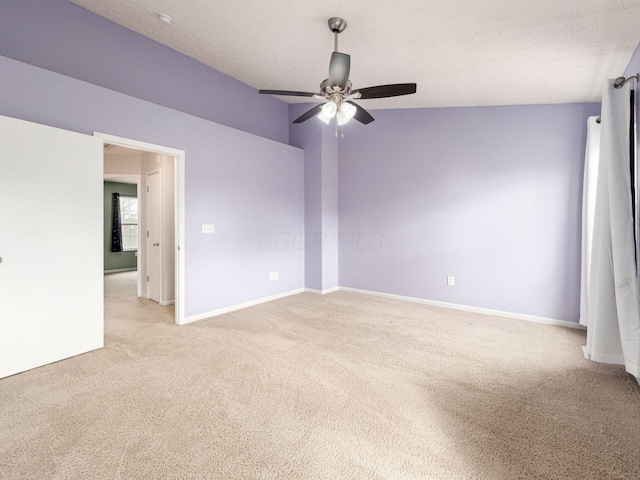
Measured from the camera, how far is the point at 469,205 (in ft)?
13.1

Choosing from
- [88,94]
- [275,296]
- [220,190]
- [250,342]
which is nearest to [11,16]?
[88,94]

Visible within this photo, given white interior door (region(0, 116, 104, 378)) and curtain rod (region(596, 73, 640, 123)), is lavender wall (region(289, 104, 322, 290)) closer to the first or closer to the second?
white interior door (region(0, 116, 104, 378))

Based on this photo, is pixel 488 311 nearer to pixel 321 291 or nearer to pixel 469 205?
pixel 469 205

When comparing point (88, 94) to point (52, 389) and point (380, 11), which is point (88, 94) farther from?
point (380, 11)

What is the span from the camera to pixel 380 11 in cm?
228

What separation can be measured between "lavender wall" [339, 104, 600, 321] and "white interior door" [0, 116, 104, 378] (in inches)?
136

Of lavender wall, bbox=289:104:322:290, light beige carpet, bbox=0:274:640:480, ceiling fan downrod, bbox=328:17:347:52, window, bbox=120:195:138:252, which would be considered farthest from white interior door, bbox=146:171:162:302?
window, bbox=120:195:138:252

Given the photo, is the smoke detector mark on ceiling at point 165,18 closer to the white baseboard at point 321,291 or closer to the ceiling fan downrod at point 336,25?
the ceiling fan downrod at point 336,25

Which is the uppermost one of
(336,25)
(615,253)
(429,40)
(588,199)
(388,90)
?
(336,25)

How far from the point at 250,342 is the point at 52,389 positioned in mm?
1437

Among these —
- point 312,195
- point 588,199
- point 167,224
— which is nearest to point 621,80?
point 588,199

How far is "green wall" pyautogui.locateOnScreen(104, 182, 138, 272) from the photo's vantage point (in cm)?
733

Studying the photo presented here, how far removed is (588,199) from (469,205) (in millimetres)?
1175

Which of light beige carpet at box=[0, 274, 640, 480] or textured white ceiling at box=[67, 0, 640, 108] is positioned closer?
light beige carpet at box=[0, 274, 640, 480]
